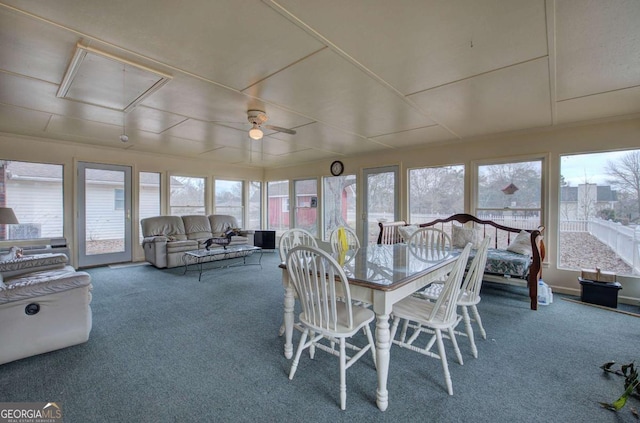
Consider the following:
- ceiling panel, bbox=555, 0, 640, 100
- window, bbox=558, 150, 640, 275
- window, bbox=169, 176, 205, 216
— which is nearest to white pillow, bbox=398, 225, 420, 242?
window, bbox=558, 150, 640, 275

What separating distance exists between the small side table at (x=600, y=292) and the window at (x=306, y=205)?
4916 millimetres

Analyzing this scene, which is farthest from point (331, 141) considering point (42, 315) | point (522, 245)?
point (42, 315)

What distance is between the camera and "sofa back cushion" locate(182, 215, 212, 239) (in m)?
6.21

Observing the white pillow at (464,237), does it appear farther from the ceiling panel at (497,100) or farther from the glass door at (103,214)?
the glass door at (103,214)

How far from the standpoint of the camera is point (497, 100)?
9.75 ft

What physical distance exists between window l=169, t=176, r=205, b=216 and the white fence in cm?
714

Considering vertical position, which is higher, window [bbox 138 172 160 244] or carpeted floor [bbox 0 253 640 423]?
window [bbox 138 172 160 244]

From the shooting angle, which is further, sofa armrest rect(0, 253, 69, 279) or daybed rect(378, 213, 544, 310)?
daybed rect(378, 213, 544, 310)

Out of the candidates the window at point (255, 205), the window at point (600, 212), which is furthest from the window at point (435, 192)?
the window at point (255, 205)

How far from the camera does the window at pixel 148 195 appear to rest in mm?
5957

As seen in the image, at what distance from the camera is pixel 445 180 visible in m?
4.99

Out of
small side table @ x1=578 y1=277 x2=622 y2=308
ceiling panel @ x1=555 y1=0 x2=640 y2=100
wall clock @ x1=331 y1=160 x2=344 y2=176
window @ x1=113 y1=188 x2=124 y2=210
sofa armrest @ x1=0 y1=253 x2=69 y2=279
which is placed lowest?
small side table @ x1=578 y1=277 x2=622 y2=308

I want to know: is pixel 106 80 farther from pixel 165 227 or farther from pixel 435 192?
pixel 435 192

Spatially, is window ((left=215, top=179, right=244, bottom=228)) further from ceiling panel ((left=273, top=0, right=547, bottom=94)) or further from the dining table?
ceiling panel ((left=273, top=0, right=547, bottom=94))
